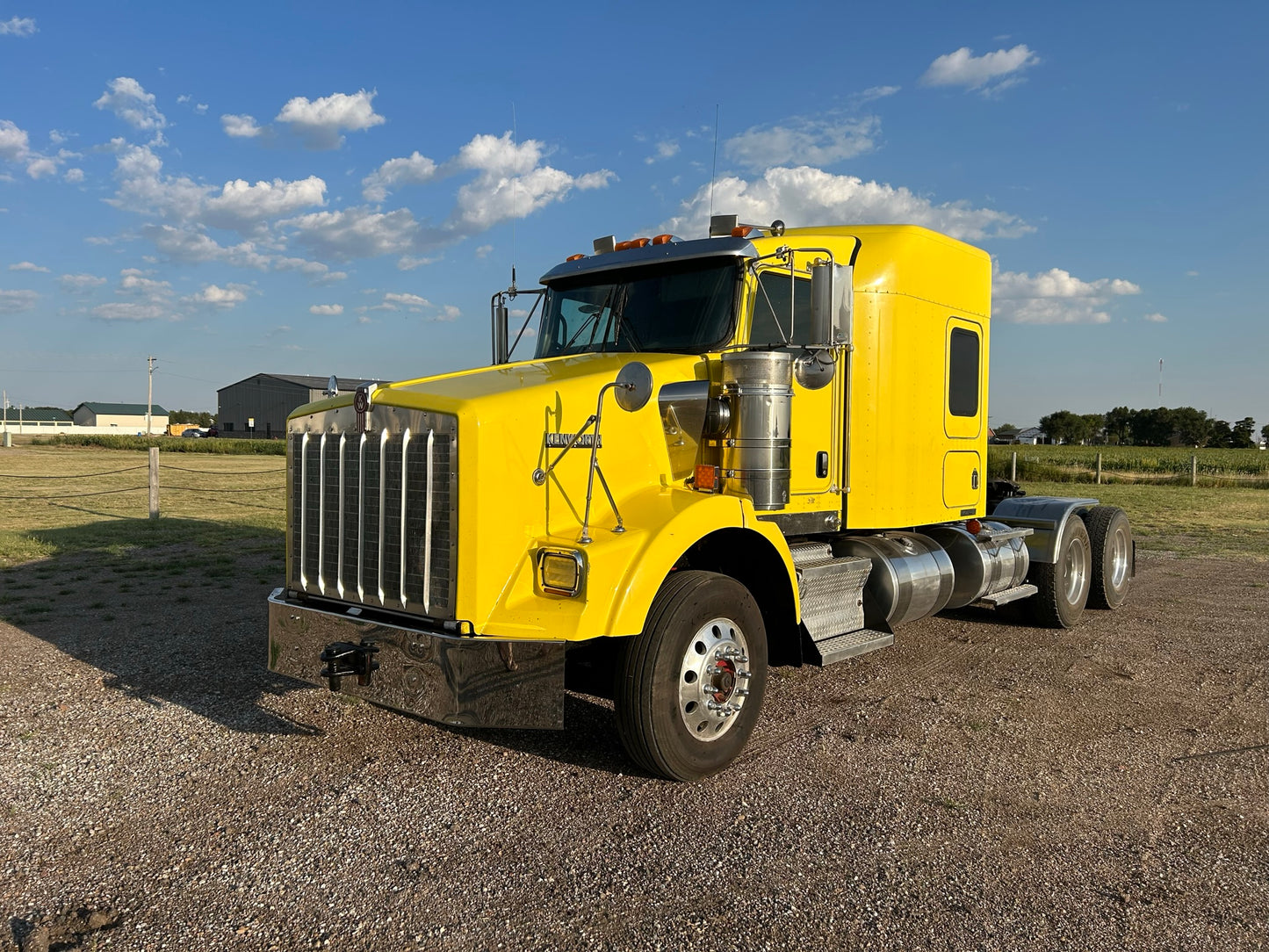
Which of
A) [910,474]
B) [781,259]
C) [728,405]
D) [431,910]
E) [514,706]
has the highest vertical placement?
[781,259]

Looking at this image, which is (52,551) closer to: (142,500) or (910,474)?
(142,500)

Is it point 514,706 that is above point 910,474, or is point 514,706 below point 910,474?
below

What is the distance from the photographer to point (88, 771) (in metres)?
4.52

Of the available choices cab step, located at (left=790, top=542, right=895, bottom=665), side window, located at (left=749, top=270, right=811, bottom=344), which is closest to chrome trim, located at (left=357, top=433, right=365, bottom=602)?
side window, located at (left=749, top=270, right=811, bottom=344)

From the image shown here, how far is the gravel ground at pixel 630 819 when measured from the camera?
316 cm

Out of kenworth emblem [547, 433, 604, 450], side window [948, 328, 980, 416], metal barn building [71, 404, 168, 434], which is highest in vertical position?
metal barn building [71, 404, 168, 434]

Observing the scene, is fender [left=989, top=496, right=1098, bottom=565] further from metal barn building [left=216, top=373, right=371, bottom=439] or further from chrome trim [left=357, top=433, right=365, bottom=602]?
metal barn building [left=216, top=373, right=371, bottom=439]

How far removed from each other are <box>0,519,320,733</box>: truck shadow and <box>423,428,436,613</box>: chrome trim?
1635 mm

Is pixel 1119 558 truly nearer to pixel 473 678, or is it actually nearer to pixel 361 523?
pixel 473 678

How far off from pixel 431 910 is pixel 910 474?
4788 mm

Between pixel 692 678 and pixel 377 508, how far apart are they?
1778 mm

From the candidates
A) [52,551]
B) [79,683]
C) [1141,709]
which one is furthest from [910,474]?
[52,551]

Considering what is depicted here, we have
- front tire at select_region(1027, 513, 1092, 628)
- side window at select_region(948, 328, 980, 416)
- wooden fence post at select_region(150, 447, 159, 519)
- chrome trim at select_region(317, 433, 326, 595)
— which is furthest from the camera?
wooden fence post at select_region(150, 447, 159, 519)

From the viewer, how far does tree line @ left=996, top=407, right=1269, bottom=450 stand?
89.1 metres
